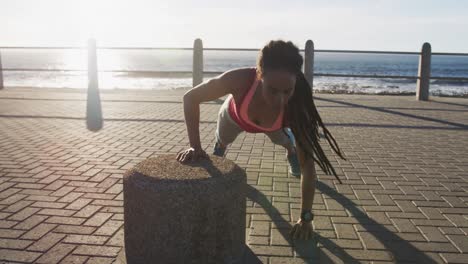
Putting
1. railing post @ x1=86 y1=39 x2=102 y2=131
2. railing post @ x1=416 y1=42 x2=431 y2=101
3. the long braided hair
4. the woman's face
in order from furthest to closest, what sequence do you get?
railing post @ x1=416 y1=42 x2=431 y2=101 < railing post @ x1=86 y1=39 x2=102 y2=131 < the long braided hair < the woman's face

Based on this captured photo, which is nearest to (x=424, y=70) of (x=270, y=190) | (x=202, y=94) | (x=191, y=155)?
(x=270, y=190)

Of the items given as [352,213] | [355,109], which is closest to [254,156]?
[352,213]

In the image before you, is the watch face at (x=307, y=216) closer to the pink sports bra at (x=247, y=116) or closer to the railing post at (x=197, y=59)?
the pink sports bra at (x=247, y=116)

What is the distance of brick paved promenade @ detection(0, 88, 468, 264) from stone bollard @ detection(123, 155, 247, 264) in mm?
337

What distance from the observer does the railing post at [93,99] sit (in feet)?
25.1

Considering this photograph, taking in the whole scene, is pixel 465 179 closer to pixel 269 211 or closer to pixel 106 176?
pixel 269 211

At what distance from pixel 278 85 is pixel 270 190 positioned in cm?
165

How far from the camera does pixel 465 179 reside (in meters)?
4.62

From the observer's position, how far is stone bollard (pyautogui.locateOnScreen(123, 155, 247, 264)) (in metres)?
2.46

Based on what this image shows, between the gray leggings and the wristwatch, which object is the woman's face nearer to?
the wristwatch

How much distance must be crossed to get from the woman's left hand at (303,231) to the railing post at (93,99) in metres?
4.88

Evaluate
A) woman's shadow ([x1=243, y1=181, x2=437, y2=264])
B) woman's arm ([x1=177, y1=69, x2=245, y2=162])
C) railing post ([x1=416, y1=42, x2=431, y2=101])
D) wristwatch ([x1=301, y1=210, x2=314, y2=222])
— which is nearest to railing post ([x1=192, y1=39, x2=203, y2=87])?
railing post ([x1=416, y1=42, x2=431, y2=101])

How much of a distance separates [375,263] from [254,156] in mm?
2838

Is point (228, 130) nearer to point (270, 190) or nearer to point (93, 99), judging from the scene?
point (270, 190)
